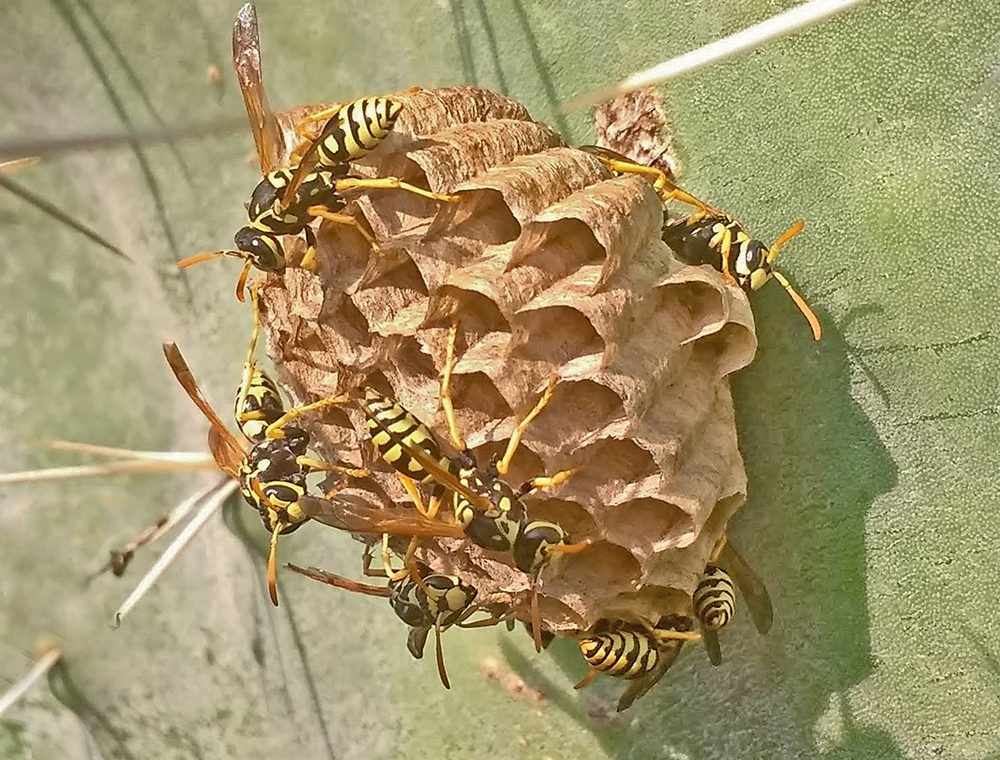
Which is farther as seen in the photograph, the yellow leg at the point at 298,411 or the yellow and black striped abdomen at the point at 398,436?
the yellow leg at the point at 298,411

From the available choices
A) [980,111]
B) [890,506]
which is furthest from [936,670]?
[980,111]

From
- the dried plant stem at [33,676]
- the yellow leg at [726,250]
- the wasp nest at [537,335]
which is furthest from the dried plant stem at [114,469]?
the yellow leg at [726,250]

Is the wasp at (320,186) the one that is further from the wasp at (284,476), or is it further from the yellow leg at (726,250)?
the yellow leg at (726,250)

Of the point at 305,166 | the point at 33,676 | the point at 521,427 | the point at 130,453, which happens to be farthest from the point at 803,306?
the point at 33,676

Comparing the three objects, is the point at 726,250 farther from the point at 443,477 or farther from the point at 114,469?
the point at 114,469

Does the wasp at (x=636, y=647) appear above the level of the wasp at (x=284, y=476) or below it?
below

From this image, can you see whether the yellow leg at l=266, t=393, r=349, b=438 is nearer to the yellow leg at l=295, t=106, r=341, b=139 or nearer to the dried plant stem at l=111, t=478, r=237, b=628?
the yellow leg at l=295, t=106, r=341, b=139

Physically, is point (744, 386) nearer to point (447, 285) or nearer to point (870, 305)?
point (870, 305)
